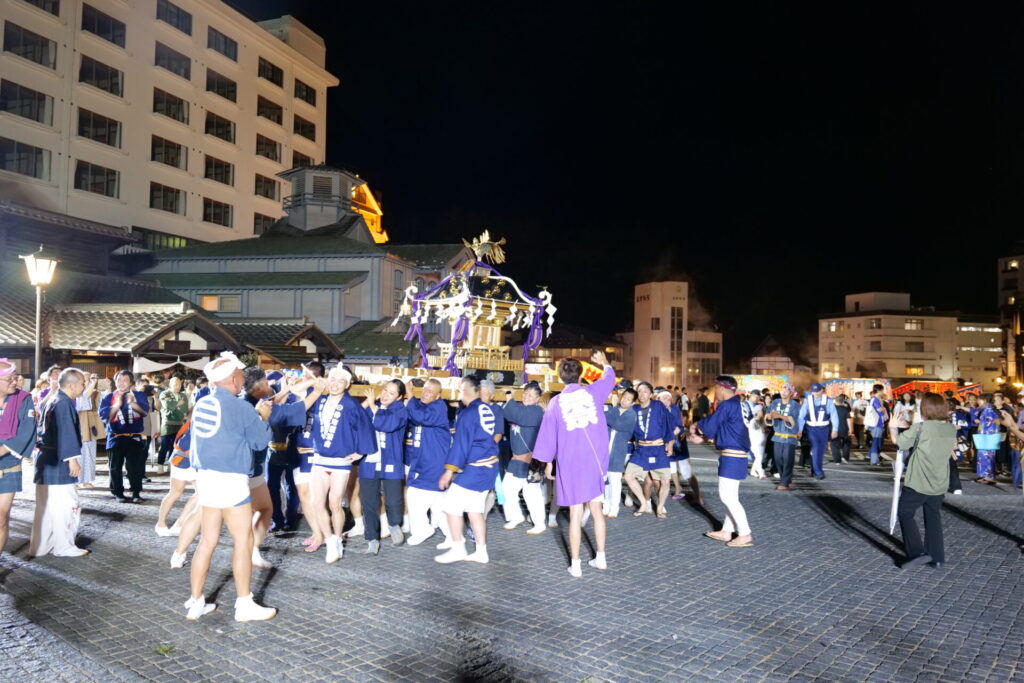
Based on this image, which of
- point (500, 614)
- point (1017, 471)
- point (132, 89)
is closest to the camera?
point (500, 614)

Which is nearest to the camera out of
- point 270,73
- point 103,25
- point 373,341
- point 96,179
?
point 373,341

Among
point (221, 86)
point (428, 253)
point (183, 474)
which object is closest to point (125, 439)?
point (183, 474)

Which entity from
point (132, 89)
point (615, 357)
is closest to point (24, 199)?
point (132, 89)

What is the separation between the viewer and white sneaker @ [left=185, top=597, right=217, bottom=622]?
5152mm

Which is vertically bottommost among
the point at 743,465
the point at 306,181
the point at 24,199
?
the point at 743,465

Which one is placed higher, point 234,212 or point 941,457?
point 234,212

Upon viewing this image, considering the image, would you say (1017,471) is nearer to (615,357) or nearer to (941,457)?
(941,457)

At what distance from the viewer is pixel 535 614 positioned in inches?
214

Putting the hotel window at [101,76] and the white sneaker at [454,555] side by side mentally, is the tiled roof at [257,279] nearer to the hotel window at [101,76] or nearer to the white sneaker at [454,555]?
the hotel window at [101,76]

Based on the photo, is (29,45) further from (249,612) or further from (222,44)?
(249,612)

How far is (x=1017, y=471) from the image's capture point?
13023mm

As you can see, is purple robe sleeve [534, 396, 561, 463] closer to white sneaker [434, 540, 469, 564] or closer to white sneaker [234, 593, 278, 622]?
white sneaker [434, 540, 469, 564]

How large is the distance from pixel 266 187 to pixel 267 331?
2233 cm

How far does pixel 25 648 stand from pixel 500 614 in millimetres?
3409
